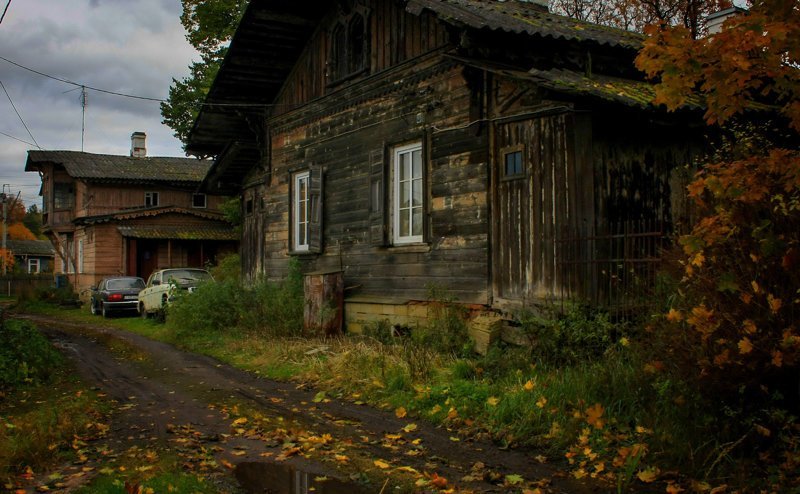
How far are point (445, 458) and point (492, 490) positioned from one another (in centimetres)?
88

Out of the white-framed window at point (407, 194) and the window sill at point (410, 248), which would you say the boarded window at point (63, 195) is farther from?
the window sill at point (410, 248)

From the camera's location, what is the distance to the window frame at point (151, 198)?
37.6 meters

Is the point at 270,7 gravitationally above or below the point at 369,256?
above

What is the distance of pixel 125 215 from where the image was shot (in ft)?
109

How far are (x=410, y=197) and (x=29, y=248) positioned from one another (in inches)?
2816

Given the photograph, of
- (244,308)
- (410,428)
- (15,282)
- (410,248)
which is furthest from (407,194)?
(15,282)

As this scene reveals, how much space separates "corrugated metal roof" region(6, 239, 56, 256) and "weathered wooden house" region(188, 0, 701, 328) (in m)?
63.8

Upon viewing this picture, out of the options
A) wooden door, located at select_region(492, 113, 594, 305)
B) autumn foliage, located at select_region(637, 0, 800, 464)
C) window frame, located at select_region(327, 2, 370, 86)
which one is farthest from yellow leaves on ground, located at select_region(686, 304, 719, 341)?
window frame, located at select_region(327, 2, 370, 86)

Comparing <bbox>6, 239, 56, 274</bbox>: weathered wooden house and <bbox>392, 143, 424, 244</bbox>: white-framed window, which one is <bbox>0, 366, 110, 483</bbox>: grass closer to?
<bbox>392, 143, 424, 244</bbox>: white-framed window

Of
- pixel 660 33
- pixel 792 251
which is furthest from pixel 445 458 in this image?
pixel 660 33

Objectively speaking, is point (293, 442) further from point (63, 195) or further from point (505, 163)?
point (63, 195)

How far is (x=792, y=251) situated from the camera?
15.7 ft

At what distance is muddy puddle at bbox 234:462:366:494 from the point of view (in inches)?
210

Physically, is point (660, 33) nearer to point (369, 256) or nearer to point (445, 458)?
point (445, 458)
